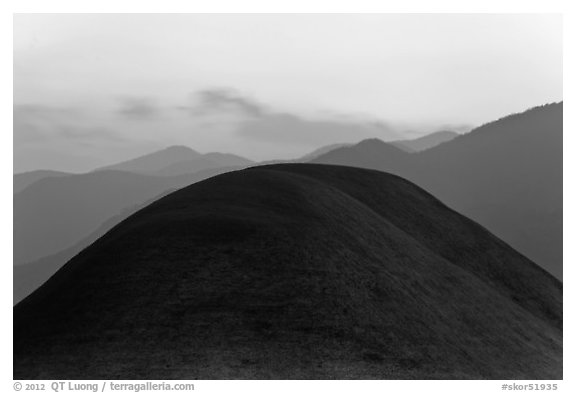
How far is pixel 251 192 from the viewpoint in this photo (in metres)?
57.0

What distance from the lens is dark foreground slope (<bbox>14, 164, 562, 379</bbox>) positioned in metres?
37.9

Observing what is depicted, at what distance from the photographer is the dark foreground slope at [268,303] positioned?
3788 cm

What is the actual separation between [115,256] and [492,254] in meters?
44.4

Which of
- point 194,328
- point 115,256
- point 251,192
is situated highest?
point 251,192

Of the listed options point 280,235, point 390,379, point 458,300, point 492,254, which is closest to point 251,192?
point 280,235

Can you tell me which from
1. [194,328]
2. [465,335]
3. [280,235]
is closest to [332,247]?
[280,235]

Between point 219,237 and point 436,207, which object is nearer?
point 219,237

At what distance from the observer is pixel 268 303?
139 ft

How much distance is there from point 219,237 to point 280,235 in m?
4.47
